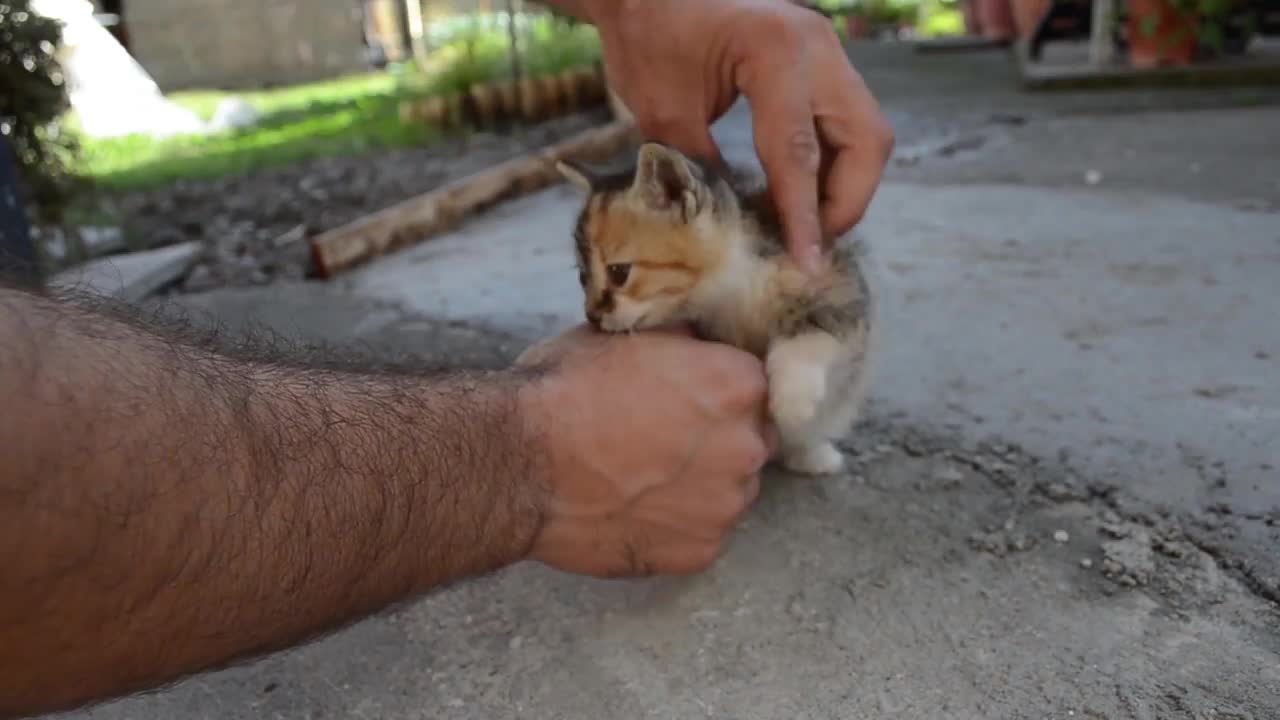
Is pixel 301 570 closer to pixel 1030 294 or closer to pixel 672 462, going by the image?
pixel 672 462

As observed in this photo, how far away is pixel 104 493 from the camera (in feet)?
2.58

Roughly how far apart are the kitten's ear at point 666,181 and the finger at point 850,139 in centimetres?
20

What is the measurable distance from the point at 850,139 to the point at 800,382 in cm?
37

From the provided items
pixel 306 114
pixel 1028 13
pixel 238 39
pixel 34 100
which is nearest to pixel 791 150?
pixel 34 100

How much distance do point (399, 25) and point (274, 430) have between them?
11816mm

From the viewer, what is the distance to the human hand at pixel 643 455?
1.19 metres

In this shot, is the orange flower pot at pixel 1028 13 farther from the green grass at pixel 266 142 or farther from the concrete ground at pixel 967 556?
the concrete ground at pixel 967 556

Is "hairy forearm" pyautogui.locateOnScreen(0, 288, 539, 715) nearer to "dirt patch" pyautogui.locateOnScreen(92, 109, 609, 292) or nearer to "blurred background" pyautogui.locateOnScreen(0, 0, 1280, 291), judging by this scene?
"blurred background" pyautogui.locateOnScreen(0, 0, 1280, 291)

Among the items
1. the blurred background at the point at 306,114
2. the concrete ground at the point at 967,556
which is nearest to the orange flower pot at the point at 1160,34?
the blurred background at the point at 306,114

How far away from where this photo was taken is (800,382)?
1428mm

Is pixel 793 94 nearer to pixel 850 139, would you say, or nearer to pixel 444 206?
pixel 850 139

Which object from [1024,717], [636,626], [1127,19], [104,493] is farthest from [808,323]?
[1127,19]

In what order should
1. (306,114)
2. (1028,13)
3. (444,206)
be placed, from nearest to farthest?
(444,206), (1028,13), (306,114)

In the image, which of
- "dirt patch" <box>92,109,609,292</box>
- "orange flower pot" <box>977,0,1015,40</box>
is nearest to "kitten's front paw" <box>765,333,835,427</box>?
"dirt patch" <box>92,109,609,292</box>
